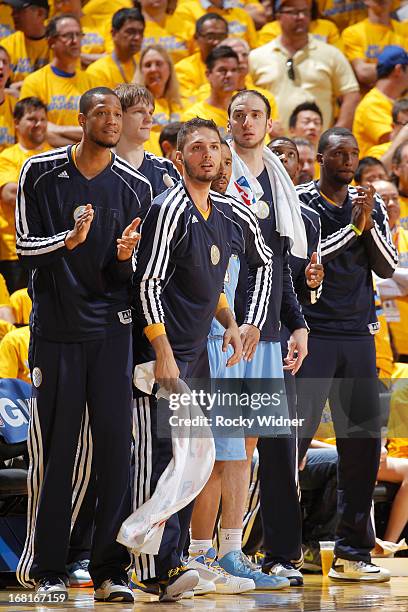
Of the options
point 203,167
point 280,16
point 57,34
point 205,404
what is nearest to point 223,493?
point 205,404

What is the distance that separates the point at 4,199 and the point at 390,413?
3.41m

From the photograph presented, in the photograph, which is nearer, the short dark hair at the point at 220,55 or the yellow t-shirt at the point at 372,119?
the short dark hair at the point at 220,55

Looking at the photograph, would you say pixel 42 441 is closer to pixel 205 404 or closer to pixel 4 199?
pixel 205 404

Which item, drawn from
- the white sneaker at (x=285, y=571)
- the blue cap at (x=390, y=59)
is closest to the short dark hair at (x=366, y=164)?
the blue cap at (x=390, y=59)

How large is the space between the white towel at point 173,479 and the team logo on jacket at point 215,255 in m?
0.53

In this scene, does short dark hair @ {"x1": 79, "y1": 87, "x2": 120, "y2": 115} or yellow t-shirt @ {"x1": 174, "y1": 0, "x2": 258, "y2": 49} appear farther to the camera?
yellow t-shirt @ {"x1": 174, "y1": 0, "x2": 258, "y2": 49}

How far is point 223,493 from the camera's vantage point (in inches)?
213

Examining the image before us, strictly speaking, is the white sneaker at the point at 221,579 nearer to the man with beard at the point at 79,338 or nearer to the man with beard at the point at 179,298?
the man with beard at the point at 179,298

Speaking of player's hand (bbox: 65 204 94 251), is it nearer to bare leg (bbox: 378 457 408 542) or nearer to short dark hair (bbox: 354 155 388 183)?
bare leg (bbox: 378 457 408 542)

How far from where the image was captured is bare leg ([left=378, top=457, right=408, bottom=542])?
7270 mm

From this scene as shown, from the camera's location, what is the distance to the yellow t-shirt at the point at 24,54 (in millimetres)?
10531

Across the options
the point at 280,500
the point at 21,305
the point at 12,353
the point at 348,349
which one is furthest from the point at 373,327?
the point at 21,305

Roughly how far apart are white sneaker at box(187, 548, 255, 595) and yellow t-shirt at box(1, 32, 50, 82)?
6433 millimetres

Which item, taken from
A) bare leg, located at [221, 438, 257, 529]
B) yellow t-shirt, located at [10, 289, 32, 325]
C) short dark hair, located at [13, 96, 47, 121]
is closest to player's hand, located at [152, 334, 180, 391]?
bare leg, located at [221, 438, 257, 529]
